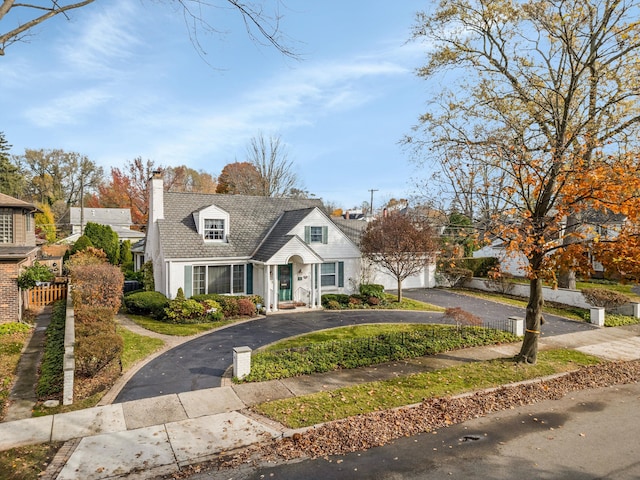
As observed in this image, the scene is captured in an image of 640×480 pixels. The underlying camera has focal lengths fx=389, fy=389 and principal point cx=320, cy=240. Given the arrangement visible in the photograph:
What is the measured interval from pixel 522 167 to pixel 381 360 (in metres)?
7.04

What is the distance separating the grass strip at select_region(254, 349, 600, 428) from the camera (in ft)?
27.9

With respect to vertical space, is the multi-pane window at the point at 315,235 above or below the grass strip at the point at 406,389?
above

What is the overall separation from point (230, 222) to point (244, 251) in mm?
2555

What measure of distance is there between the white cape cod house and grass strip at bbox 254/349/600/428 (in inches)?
414

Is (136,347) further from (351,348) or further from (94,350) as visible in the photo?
(351,348)

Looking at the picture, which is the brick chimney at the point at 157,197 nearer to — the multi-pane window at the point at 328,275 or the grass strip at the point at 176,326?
the grass strip at the point at 176,326

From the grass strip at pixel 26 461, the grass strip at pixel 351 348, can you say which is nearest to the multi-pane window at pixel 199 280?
the grass strip at pixel 351 348

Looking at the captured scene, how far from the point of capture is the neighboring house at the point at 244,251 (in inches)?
781

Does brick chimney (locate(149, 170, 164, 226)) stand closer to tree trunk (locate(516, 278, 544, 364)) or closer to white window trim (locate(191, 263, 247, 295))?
white window trim (locate(191, 263, 247, 295))

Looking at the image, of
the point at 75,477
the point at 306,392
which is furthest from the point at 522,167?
the point at 75,477

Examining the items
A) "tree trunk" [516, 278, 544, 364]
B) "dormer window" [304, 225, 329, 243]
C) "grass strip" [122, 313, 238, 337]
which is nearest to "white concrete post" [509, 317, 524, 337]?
"tree trunk" [516, 278, 544, 364]

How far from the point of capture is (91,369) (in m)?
10.4

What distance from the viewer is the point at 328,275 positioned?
23.2m

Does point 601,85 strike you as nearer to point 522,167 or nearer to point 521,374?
point 522,167
